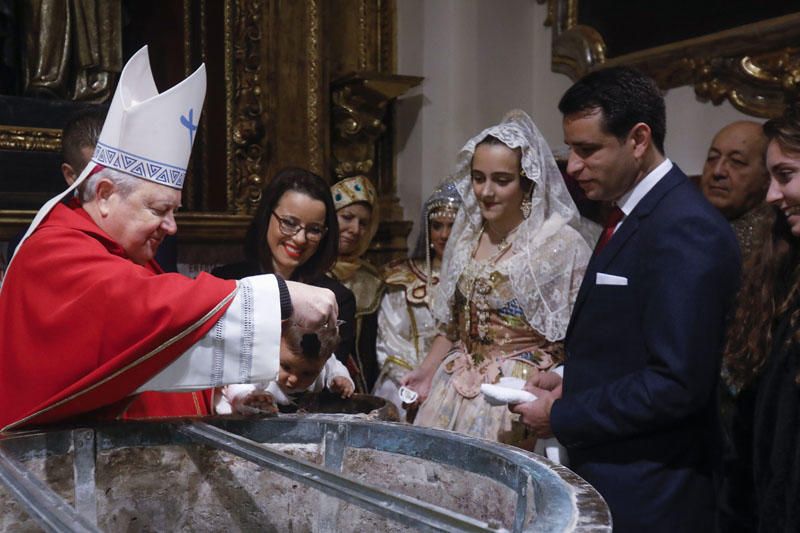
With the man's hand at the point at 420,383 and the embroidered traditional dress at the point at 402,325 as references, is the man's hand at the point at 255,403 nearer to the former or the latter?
the man's hand at the point at 420,383

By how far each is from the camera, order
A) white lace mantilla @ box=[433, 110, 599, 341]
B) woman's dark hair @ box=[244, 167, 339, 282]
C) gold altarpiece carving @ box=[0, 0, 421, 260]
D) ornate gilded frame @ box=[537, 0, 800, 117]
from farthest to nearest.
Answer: gold altarpiece carving @ box=[0, 0, 421, 260], ornate gilded frame @ box=[537, 0, 800, 117], woman's dark hair @ box=[244, 167, 339, 282], white lace mantilla @ box=[433, 110, 599, 341]

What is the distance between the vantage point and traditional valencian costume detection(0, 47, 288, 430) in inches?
55.0

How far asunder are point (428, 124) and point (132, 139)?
135 inches

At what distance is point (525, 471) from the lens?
4.00 feet

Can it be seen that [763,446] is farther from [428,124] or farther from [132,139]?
[428,124]

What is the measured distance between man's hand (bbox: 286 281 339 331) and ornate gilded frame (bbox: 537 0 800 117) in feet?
8.04

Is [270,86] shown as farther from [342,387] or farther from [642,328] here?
[642,328]

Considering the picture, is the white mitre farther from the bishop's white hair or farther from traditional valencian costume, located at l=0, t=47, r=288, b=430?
traditional valencian costume, located at l=0, t=47, r=288, b=430

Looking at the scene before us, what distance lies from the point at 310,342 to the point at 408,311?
95.4 inches

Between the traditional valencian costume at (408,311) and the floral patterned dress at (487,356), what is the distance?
805 millimetres

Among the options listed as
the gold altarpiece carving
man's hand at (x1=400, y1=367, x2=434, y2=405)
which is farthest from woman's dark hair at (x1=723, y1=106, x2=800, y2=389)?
the gold altarpiece carving

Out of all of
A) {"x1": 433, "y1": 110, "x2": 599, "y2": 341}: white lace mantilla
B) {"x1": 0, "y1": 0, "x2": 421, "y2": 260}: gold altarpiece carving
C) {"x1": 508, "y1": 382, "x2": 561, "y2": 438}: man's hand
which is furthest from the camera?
{"x1": 0, "y1": 0, "x2": 421, "y2": 260}: gold altarpiece carving

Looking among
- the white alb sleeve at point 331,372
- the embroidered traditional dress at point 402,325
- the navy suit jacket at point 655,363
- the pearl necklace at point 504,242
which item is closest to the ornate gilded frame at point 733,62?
the pearl necklace at point 504,242

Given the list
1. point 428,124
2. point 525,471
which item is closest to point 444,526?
point 525,471
